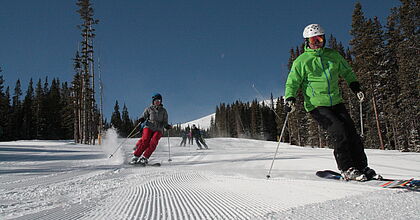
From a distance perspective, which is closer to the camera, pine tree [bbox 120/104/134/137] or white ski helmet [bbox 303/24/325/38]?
white ski helmet [bbox 303/24/325/38]

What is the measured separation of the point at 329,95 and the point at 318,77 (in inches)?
11.9

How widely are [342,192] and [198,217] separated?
1391mm

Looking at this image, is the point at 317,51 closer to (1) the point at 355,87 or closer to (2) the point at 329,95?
(2) the point at 329,95

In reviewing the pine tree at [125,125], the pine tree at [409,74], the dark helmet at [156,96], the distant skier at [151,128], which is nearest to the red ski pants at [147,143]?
the distant skier at [151,128]

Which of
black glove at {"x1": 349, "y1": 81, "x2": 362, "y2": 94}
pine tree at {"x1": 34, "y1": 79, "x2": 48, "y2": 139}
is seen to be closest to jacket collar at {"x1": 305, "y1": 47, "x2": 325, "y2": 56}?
black glove at {"x1": 349, "y1": 81, "x2": 362, "y2": 94}

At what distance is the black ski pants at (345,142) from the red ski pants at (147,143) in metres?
4.63

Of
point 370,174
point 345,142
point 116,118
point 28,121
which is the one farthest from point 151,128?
point 116,118

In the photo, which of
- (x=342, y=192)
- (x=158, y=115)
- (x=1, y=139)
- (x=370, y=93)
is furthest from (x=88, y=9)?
(x=1, y=139)

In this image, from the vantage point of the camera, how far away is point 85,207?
1754 millimetres

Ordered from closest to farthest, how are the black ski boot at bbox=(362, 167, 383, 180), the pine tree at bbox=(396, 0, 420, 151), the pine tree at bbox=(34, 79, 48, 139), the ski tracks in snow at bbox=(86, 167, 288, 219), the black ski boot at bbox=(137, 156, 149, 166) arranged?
the ski tracks in snow at bbox=(86, 167, 288, 219)
the black ski boot at bbox=(362, 167, 383, 180)
the black ski boot at bbox=(137, 156, 149, 166)
the pine tree at bbox=(396, 0, 420, 151)
the pine tree at bbox=(34, 79, 48, 139)

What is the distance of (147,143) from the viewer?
6.58 meters

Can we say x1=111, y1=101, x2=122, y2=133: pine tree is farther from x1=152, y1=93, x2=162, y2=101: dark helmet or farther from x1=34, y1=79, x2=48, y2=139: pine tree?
x1=152, y1=93, x2=162, y2=101: dark helmet

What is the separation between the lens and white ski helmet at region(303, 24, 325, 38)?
357 cm

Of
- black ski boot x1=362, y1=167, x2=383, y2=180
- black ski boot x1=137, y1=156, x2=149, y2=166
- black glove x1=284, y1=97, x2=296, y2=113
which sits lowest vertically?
black ski boot x1=137, y1=156, x2=149, y2=166
